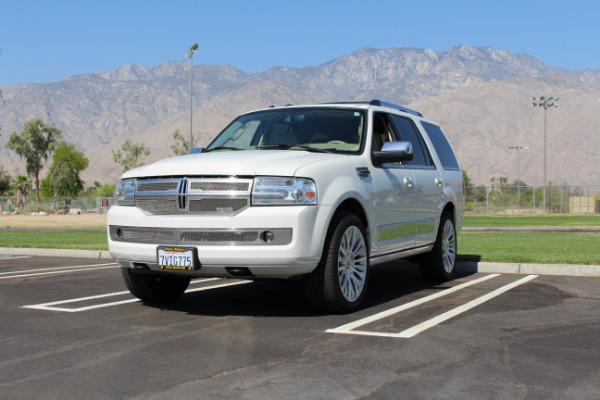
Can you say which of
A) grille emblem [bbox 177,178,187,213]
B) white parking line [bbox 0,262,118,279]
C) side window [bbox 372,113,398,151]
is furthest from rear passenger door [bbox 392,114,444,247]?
white parking line [bbox 0,262,118,279]

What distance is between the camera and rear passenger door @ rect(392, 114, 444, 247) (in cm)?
845

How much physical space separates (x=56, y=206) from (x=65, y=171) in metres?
35.8

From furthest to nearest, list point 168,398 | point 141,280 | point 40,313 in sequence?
1. point 141,280
2. point 40,313
3. point 168,398

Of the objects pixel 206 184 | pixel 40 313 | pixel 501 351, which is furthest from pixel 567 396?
pixel 40 313

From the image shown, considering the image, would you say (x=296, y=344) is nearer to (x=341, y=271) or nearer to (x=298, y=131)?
(x=341, y=271)

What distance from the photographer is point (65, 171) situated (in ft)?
322

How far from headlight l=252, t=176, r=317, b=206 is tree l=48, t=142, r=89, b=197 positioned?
318 ft

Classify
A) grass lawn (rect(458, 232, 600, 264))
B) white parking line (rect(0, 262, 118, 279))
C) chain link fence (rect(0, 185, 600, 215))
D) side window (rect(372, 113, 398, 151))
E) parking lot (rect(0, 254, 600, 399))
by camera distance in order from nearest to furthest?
parking lot (rect(0, 254, 600, 399)) < side window (rect(372, 113, 398, 151)) < white parking line (rect(0, 262, 118, 279)) < grass lawn (rect(458, 232, 600, 264)) < chain link fence (rect(0, 185, 600, 215))

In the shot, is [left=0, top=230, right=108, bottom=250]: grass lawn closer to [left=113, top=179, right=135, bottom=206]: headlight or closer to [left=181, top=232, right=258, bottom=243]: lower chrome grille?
[left=113, top=179, right=135, bottom=206]: headlight

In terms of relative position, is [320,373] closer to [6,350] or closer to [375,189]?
[6,350]

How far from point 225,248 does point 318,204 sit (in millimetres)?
906

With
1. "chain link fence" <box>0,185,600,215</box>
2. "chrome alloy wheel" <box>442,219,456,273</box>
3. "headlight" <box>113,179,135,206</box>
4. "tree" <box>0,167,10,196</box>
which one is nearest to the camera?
"headlight" <box>113,179,135,206</box>

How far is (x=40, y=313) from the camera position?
6.64 meters

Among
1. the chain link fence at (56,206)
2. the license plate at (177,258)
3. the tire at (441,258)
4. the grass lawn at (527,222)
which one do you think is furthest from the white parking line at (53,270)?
the chain link fence at (56,206)
